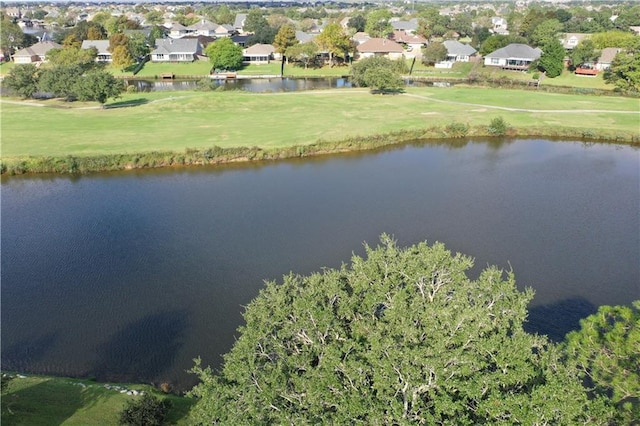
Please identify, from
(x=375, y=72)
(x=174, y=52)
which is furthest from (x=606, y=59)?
(x=174, y=52)

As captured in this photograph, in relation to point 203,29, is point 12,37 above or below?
below

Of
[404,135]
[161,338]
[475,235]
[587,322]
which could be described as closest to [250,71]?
[404,135]

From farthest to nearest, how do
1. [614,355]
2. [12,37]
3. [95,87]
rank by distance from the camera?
1. [12,37]
2. [95,87]
3. [614,355]

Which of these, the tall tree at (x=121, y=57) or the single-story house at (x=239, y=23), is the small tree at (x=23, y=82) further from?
the single-story house at (x=239, y=23)

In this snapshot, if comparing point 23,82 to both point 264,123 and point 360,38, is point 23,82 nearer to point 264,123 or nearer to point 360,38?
point 264,123

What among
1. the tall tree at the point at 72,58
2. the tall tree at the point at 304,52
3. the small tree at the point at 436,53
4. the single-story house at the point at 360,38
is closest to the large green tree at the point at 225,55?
the tall tree at the point at 304,52

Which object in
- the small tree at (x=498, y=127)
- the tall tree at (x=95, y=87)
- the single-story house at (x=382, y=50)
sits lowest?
the small tree at (x=498, y=127)

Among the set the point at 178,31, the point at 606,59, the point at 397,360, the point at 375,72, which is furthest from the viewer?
the point at 178,31
